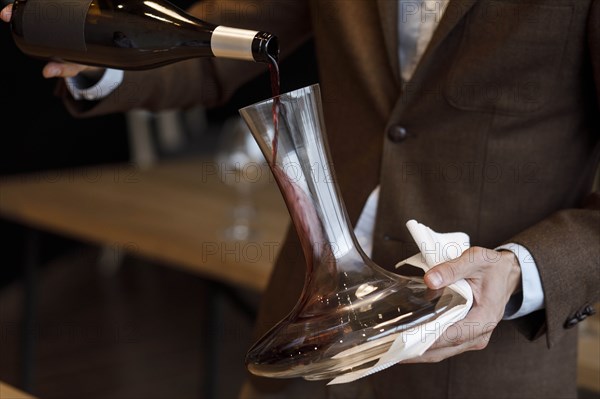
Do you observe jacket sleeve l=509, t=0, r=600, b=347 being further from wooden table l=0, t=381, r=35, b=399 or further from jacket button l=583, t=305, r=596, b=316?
wooden table l=0, t=381, r=35, b=399

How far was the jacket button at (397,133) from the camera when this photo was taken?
0.98 meters

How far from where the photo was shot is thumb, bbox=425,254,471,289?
74cm

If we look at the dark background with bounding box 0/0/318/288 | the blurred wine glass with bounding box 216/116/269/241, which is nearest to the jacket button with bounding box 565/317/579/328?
the blurred wine glass with bounding box 216/116/269/241

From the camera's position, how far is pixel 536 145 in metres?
0.96

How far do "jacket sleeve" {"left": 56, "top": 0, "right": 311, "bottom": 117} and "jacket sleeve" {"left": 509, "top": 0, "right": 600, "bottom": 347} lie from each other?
1.38 feet

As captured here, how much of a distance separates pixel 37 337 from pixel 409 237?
2408mm

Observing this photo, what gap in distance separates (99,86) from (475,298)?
523mm

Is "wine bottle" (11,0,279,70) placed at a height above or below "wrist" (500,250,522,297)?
above

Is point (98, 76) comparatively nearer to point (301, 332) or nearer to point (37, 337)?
point (301, 332)

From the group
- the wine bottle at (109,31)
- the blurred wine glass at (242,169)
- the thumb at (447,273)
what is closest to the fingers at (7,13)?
the wine bottle at (109,31)

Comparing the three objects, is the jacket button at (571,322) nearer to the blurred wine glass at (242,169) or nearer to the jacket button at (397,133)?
the jacket button at (397,133)

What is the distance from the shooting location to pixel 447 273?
2.44 ft

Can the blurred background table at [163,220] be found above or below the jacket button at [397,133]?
below

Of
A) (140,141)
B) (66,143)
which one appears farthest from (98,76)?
(140,141)
